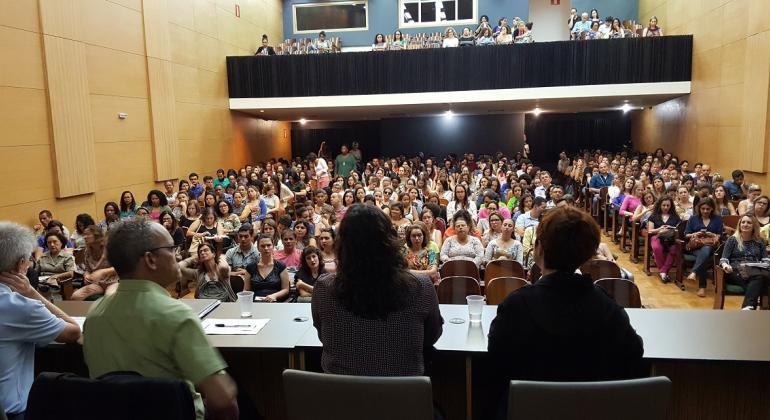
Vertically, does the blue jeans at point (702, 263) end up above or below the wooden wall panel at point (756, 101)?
below

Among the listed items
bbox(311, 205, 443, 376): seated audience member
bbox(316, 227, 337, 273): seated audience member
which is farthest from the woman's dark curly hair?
bbox(316, 227, 337, 273): seated audience member

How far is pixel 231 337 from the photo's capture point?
2.62 meters

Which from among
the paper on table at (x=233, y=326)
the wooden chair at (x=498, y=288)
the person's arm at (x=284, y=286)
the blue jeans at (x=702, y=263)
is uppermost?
the paper on table at (x=233, y=326)

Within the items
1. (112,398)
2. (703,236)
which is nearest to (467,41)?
(703,236)

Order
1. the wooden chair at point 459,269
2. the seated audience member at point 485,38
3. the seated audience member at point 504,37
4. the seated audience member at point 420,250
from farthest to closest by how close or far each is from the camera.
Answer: the seated audience member at point 504,37 < the seated audience member at point 485,38 < the seated audience member at point 420,250 < the wooden chair at point 459,269

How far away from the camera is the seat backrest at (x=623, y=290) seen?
144 inches

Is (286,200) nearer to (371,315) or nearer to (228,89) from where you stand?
(228,89)

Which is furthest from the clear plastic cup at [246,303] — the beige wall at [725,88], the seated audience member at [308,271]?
the beige wall at [725,88]

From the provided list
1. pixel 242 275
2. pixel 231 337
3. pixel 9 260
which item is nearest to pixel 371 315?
pixel 231 337

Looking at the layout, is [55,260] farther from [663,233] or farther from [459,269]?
[663,233]

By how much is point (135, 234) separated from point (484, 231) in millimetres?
5130

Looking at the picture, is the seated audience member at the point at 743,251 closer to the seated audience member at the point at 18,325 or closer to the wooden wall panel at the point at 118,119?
the seated audience member at the point at 18,325

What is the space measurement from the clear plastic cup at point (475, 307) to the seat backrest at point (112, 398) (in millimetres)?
1524

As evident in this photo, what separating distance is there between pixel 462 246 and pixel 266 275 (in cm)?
195
